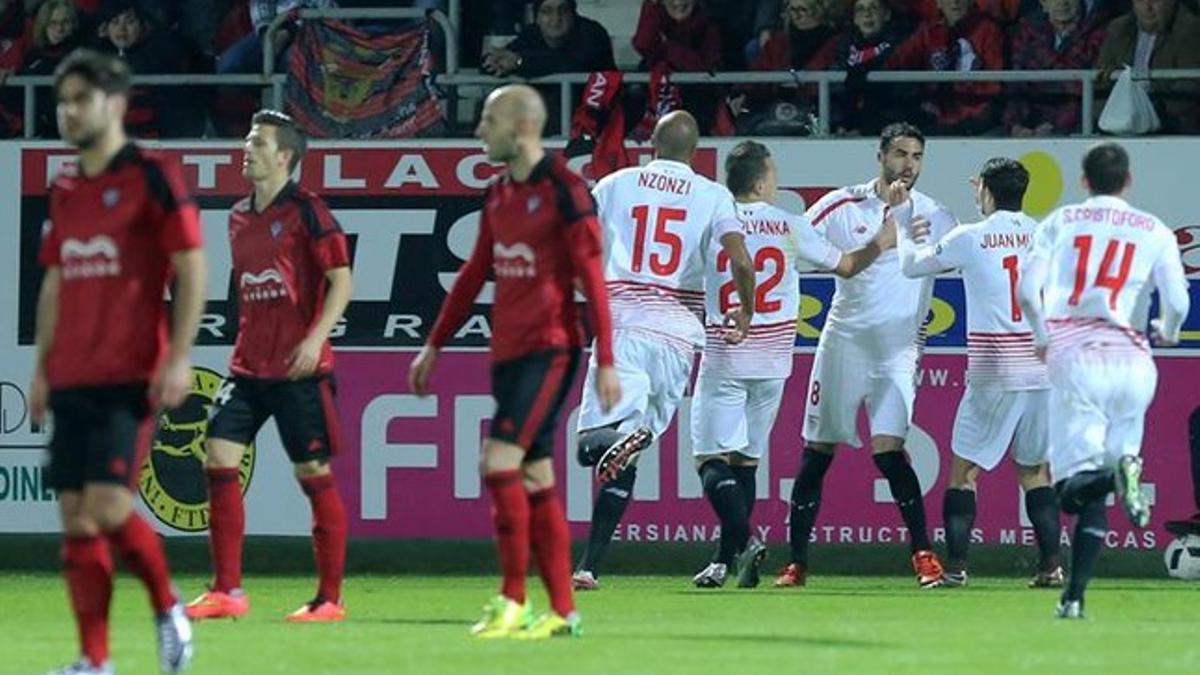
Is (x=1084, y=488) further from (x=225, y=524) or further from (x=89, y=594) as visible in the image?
(x=89, y=594)

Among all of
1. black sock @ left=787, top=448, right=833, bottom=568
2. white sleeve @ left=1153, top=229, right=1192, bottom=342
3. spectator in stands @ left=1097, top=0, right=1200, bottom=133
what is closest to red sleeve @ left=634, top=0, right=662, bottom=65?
spectator in stands @ left=1097, top=0, right=1200, bottom=133

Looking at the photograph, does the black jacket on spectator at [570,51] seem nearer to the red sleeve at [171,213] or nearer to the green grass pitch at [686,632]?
the green grass pitch at [686,632]

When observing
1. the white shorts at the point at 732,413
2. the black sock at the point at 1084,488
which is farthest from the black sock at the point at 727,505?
the black sock at the point at 1084,488

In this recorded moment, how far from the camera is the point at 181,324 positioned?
10.1m

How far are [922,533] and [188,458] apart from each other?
14.9ft

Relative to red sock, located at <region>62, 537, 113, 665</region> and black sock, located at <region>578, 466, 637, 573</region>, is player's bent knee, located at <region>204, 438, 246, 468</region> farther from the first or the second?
red sock, located at <region>62, 537, 113, 665</region>

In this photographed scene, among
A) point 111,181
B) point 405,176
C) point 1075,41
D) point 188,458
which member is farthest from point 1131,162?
point 111,181

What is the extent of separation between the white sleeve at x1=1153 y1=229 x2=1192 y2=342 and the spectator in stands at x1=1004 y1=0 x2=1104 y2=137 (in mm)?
4785

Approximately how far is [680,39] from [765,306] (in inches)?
118

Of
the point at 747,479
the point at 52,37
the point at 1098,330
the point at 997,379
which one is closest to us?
the point at 1098,330

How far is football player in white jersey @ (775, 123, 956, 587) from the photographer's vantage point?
16750 mm

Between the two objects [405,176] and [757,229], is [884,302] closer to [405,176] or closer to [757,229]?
[757,229]

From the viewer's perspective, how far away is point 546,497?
39.7ft

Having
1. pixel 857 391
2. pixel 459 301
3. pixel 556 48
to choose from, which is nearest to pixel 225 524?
pixel 459 301
